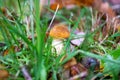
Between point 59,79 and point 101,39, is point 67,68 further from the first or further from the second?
point 101,39

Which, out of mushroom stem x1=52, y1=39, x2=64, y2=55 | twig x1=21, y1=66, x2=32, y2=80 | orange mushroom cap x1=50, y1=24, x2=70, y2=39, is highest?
orange mushroom cap x1=50, y1=24, x2=70, y2=39

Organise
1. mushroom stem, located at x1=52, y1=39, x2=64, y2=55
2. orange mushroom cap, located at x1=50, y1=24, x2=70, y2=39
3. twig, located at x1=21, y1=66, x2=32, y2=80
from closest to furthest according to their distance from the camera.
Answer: twig, located at x1=21, y1=66, x2=32, y2=80 < mushroom stem, located at x1=52, y1=39, x2=64, y2=55 < orange mushroom cap, located at x1=50, y1=24, x2=70, y2=39

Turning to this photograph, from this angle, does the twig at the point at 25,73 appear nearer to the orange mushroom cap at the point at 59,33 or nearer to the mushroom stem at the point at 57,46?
the mushroom stem at the point at 57,46

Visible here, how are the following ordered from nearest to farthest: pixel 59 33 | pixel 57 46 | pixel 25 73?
pixel 25 73 < pixel 57 46 < pixel 59 33

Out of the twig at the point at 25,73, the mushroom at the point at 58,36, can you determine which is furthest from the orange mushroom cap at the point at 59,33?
the twig at the point at 25,73

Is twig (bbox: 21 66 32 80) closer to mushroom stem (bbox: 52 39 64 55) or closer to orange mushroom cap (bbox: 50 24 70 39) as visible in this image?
mushroom stem (bbox: 52 39 64 55)

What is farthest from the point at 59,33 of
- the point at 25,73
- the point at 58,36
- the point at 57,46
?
the point at 25,73

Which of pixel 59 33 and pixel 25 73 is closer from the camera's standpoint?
pixel 25 73

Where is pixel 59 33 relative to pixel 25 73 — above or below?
above

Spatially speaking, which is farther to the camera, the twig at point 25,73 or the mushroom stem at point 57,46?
the mushroom stem at point 57,46

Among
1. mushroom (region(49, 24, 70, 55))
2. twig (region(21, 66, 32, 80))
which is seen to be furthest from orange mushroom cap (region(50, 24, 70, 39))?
twig (region(21, 66, 32, 80))

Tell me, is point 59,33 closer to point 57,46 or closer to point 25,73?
point 57,46

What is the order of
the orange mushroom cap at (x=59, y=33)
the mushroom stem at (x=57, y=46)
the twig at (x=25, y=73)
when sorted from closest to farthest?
the twig at (x=25, y=73), the mushroom stem at (x=57, y=46), the orange mushroom cap at (x=59, y=33)
